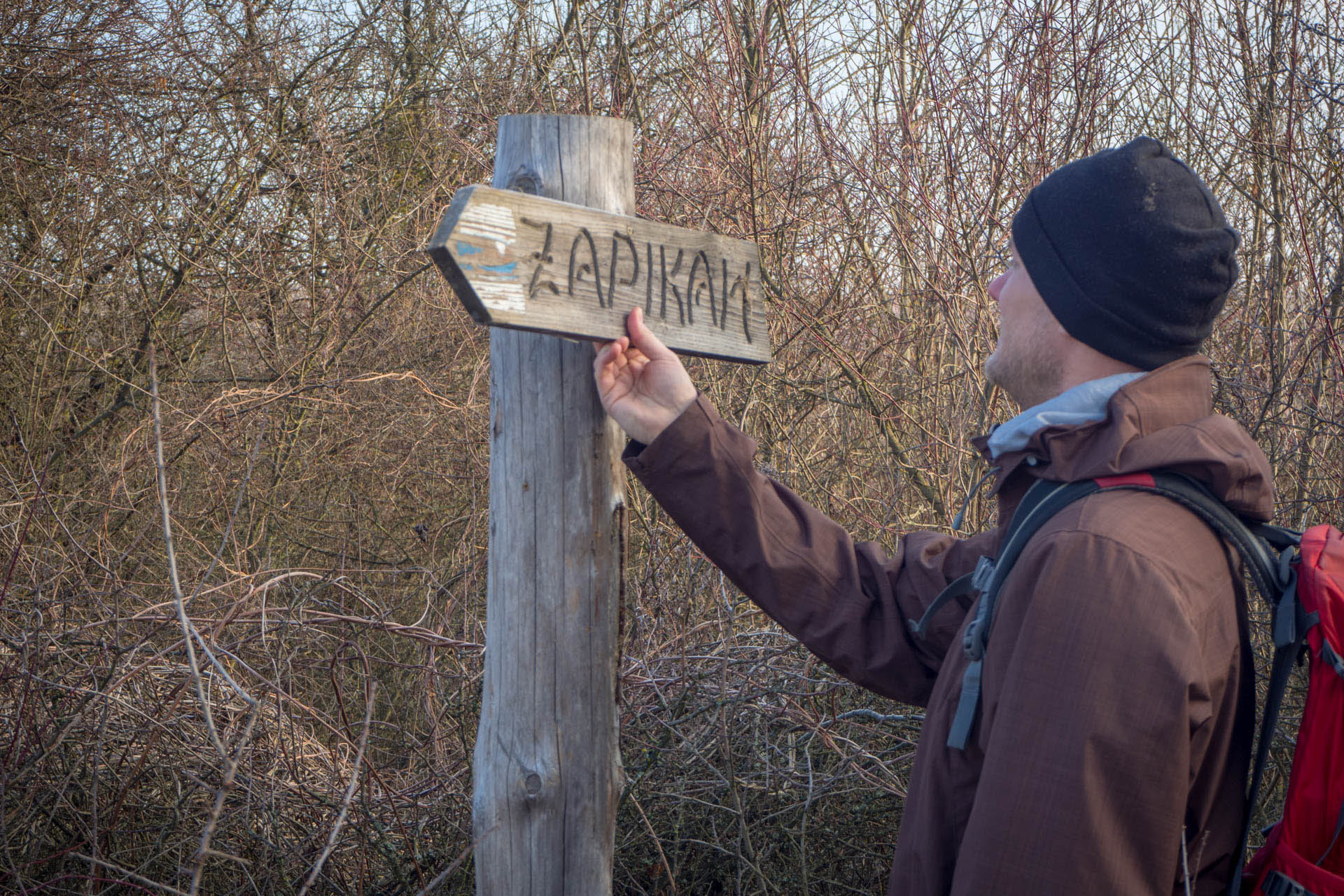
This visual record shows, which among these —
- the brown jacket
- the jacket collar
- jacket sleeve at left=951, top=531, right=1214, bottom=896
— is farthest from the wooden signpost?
jacket sleeve at left=951, top=531, right=1214, bottom=896

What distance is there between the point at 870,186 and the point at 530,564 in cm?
367

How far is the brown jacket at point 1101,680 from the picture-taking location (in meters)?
1.22

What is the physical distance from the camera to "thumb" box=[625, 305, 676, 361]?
164 cm

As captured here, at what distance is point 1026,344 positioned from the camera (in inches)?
68.0

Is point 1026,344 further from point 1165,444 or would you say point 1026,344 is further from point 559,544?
point 559,544

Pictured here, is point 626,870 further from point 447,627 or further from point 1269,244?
point 1269,244

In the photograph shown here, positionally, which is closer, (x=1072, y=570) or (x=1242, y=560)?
(x=1072, y=570)

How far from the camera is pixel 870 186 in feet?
15.9

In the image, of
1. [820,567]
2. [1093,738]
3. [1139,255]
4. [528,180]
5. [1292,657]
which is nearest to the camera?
[1093,738]

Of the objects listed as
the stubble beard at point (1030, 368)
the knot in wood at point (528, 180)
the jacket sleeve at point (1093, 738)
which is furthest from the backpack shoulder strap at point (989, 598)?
the knot in wood at point (528, 180)

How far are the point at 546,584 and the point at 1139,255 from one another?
1.11m

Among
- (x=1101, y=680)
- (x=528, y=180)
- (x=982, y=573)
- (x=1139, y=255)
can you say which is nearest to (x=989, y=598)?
(x=982, y=573)

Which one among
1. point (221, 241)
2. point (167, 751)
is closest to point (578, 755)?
point (167, 751)

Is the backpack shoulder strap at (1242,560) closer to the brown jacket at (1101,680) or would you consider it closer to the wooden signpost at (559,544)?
the brown jacket at (1101,680)
